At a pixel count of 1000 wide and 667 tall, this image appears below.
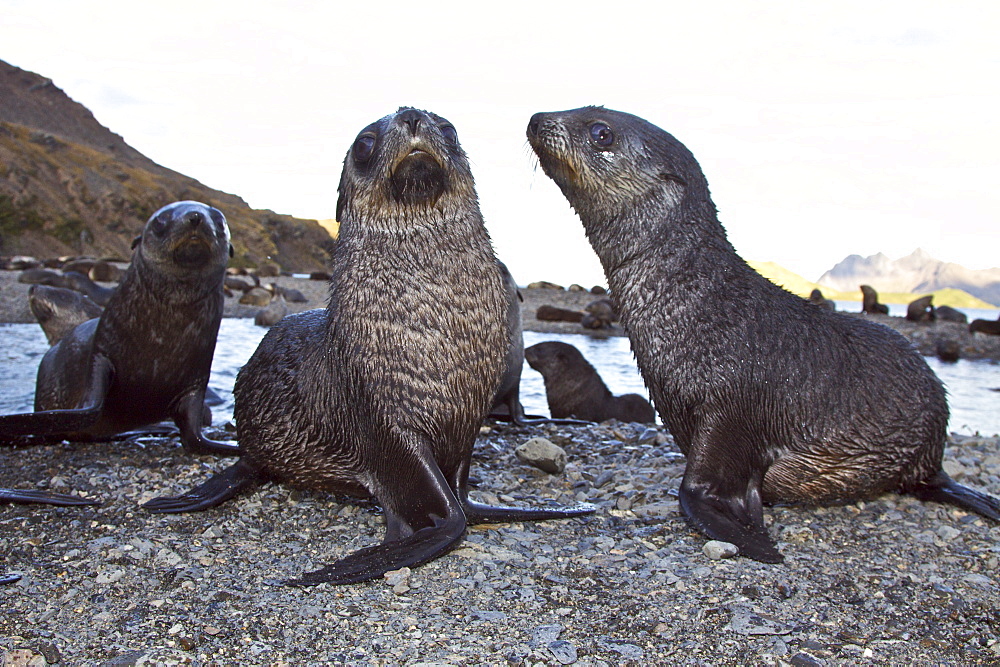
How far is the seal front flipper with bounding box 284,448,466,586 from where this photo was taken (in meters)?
3.04

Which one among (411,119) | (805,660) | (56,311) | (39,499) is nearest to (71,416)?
(39,499)

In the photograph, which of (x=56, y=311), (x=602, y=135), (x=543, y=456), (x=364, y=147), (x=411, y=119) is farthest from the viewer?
(x=56, y=311)

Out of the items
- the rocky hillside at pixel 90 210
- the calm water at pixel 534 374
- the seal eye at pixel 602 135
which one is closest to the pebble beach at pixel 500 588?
the seal eye at pixel 602 135

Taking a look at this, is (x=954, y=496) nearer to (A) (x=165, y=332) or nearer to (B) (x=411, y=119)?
(B) (x=411, y=119)

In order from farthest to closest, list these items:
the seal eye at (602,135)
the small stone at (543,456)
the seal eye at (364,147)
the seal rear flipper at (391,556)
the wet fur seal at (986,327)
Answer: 1. the wet fur seal at (986,327)
2. the small stone at (543,456)
3. the seal eye at (602,135)
4. the seal eye at (364,147)
5. the seal rear flipper at (391,556)

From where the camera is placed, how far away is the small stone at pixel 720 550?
3404mm

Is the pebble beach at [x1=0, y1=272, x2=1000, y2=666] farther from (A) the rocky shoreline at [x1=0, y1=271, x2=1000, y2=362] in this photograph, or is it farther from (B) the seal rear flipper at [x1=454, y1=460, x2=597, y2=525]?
(A) the rocky shoreline at [x1=0, y1=271, x2=1000, y2=362]

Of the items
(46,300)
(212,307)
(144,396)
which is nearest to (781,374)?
(212,307)

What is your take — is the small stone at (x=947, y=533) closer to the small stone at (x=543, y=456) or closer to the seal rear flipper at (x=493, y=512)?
the seal rear flipper at (x=493, y=512)

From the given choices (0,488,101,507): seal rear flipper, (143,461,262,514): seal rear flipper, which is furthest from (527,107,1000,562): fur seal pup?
(0,488,101,507): seal rear flipper

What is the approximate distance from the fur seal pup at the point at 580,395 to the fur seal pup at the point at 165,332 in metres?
3.57

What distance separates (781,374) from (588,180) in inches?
54.9

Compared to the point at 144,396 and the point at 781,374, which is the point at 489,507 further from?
the point at 144,396

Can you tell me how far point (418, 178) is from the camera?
11.3 ft
